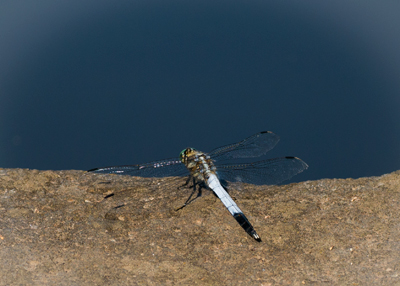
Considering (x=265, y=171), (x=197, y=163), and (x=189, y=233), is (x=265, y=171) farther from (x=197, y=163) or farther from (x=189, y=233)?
(x=189, y=233)

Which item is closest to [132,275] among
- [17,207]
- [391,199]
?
[17,207]

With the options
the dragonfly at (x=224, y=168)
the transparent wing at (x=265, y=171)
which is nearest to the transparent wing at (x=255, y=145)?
the dragonfly at (x=224, y=168)

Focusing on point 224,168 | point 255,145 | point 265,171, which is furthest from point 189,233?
point 255,145

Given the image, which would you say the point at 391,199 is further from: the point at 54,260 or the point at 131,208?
the point at 54,260

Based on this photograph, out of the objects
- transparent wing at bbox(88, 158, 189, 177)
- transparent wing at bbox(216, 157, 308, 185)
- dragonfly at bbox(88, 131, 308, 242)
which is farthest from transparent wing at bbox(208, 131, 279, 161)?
transparent wing at bbox(88, 158, 189, 177)

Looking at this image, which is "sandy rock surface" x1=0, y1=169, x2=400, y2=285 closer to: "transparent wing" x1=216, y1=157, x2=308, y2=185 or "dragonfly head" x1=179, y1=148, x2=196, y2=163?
"transparent wing" x1=216, y1=157, x2=308, y2=185

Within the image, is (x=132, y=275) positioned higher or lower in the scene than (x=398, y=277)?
higher
